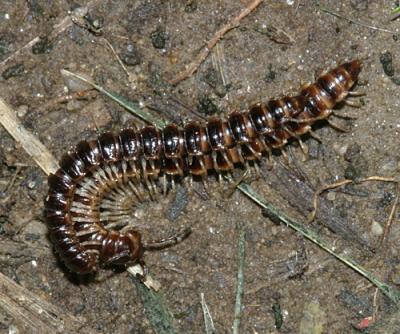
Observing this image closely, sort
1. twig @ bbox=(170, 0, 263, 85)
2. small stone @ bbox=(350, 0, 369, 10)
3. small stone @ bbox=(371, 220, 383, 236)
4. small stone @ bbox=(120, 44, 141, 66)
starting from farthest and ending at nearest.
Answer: small stone @ bbox=(120, 44, 141, 66), twig @ bbox=(170, 0, 263, 85), small stone @ bbox=(350, 0, 369, 10), small stone @ bbox=(371, 220, 383, 236)

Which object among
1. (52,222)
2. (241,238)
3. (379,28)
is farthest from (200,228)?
(379,28)

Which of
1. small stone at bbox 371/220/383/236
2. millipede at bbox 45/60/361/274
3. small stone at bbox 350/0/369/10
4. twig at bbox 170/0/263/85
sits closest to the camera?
millipede at bbox 45/60/361/274

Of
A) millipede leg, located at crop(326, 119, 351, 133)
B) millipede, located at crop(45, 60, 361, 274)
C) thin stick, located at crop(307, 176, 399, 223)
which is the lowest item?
thin stick, located at crop(307, 176, 399, 223)

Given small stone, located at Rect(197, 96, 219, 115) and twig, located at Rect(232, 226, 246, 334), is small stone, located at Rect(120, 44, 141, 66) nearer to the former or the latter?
small stone, located at Rect(197, 96, 219, 115)

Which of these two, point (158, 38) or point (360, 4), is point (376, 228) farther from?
point (158, 38)

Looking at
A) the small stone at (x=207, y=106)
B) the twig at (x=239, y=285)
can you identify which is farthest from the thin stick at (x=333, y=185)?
the small stone at (x=207, y=106)

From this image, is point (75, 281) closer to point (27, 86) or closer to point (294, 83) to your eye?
point (27, 86)

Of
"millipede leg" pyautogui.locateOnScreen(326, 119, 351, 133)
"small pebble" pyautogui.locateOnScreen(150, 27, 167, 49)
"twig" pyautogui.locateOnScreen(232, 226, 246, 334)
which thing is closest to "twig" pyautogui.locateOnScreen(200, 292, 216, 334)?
"twig" pyautogui.locateOnScreen(232, 226, 246, 334)
